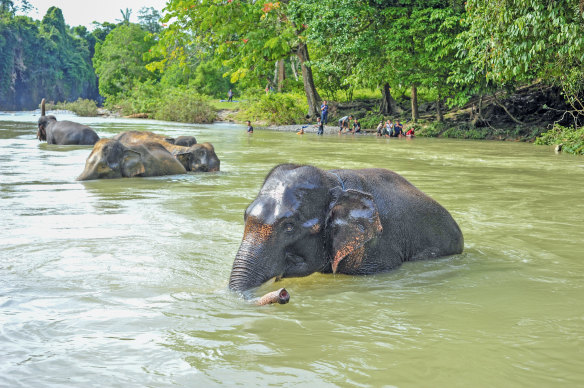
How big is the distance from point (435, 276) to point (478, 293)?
0.55 meters

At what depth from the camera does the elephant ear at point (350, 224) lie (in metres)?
4.98

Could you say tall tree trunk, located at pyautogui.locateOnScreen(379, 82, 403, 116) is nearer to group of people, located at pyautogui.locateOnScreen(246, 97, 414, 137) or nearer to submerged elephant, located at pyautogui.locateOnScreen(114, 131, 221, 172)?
group of people, located at pyautogui.locateOnScreen(246, 97, 414, 137)

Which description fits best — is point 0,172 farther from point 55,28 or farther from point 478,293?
point 55,28

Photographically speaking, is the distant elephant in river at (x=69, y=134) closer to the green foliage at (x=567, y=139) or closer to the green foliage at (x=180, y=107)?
the green foliage at (x=567, y=139)

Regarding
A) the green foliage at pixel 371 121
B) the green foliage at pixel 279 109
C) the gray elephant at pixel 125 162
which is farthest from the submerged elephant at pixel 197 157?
the green foliage at pixel 279 109

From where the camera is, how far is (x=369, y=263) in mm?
5324

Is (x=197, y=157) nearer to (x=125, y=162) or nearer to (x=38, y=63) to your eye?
(x=125, y=162)

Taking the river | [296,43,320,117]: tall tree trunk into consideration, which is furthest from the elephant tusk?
[296,43,320,117]: tall tree trunk

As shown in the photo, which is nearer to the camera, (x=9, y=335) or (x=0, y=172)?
(x=9, y=335)

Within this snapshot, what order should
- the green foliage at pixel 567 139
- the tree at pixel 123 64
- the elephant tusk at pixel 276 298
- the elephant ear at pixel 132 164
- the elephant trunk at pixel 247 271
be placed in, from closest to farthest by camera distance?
the elephant tusk at pixel 276 298
the elephant trunk at pixel 247 271
the elephant ear at pixel 132 164
the green foliage at pixel 567 139
the tree at pixel 123 64

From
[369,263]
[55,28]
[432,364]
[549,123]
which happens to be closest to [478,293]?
[369,263]

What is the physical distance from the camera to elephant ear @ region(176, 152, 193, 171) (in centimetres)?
1357

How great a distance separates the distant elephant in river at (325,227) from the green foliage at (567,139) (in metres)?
16.1

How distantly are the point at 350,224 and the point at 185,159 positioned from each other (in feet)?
30.0
